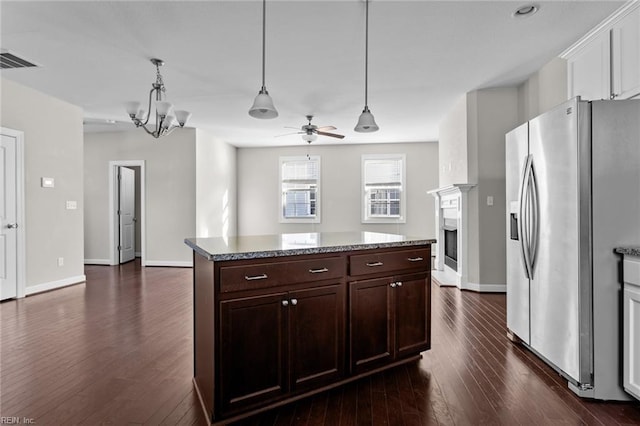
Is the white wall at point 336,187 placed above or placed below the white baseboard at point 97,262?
above

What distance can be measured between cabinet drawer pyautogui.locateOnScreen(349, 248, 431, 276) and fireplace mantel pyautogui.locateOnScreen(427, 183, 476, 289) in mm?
2557

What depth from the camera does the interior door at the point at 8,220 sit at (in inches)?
167

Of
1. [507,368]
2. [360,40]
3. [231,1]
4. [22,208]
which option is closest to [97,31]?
[231,1]

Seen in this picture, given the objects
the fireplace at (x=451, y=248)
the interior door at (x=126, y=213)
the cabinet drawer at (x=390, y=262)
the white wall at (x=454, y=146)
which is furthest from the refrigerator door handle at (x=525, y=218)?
the interior door at (x=126, y=213)

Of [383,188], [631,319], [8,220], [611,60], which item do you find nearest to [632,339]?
[631,319]

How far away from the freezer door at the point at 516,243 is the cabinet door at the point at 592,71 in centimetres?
88

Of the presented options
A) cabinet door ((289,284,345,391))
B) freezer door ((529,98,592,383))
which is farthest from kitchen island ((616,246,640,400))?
cabinet door ((289,284,345,391))

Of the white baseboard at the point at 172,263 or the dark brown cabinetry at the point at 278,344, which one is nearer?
the dark brown cabinetry at the point at 278,344

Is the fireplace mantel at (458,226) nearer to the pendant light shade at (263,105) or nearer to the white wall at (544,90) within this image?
the white wall at (544,90)

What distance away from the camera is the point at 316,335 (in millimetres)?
2080

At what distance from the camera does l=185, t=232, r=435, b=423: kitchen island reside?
1801 mm

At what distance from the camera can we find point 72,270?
17.4 ft

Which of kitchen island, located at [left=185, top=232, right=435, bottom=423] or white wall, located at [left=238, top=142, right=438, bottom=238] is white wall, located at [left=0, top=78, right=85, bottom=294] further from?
white wall, located at [left=238, top=142, right=438, bottom=238]

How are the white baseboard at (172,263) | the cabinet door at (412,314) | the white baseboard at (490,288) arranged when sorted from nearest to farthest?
the cabinet door at (412,314) < the white baseboard at (490,288) < the white baseboard at (172,263)
